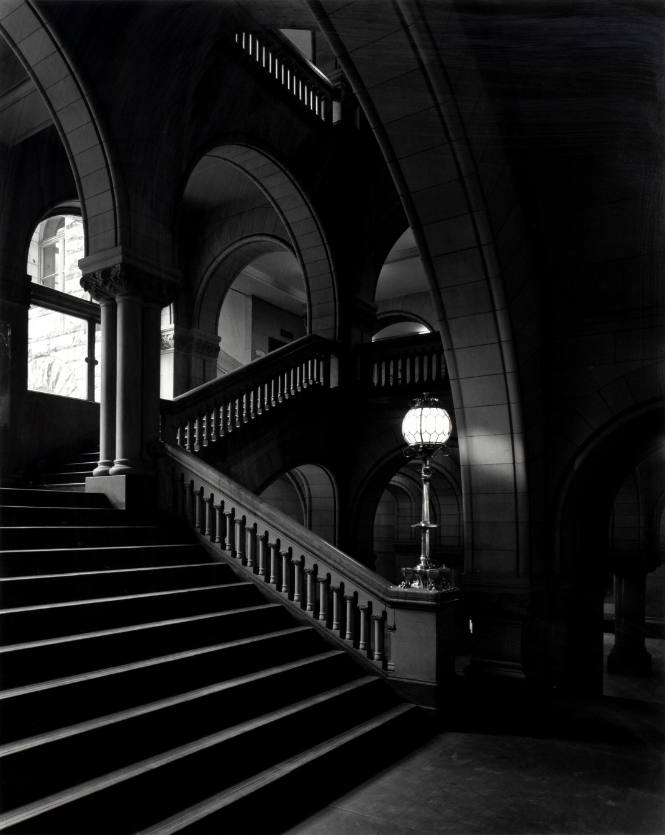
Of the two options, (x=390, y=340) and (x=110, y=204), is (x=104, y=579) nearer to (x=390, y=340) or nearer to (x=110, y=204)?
(x=110, y=204)

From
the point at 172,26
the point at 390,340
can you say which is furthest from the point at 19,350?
the point at 390,340

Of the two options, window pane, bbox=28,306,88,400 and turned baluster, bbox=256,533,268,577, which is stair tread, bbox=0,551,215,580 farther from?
window pane, bbox=28,306,88,400

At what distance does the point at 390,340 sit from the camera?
488 inches

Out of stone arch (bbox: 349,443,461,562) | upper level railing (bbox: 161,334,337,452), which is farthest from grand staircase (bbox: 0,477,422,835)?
stone arch (bbox: 349,443,461,562)

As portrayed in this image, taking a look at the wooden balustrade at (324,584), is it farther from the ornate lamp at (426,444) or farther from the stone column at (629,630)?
the stone column at (629,630)

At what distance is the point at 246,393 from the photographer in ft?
33.4

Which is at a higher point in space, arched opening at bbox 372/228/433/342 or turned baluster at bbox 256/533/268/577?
arched opening at bbox 372/228/433/342

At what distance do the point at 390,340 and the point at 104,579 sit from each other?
7.85 metres

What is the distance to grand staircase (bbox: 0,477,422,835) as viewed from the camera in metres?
3.74

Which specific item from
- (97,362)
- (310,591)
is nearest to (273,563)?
(310,591)

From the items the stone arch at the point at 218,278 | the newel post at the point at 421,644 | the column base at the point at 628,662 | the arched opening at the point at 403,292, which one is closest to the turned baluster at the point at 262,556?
the newel post at the point at 421,644

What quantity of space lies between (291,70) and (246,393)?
5935 mm

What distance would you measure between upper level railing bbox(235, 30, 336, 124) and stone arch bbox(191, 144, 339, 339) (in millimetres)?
1465

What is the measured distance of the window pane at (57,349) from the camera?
45.1 ft
